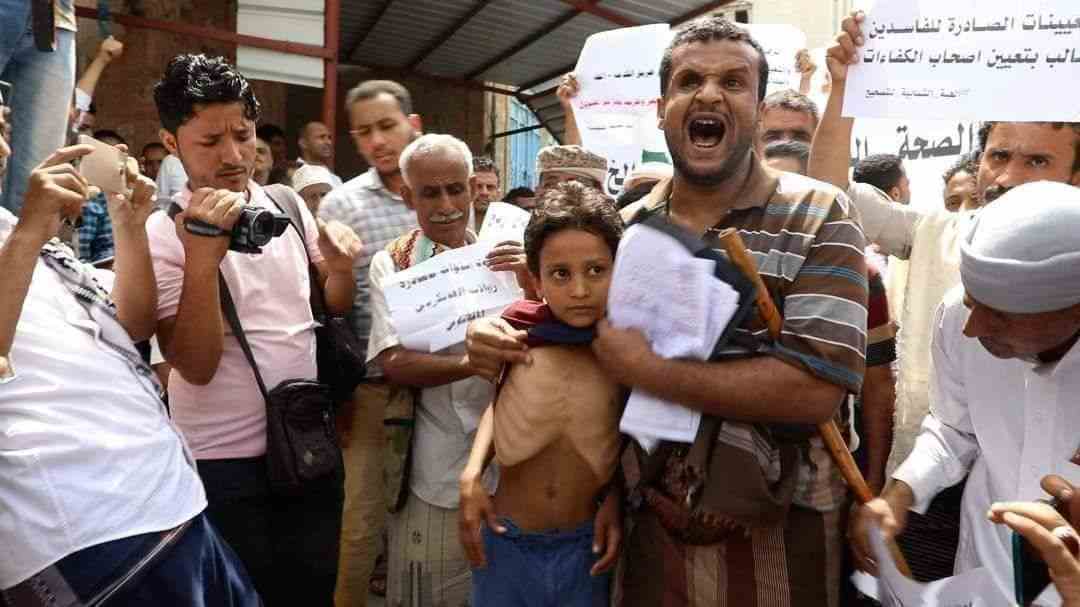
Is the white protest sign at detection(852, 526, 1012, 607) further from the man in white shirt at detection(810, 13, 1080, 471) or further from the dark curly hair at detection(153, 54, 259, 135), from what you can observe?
the dark curly hair at detection(153, 54, 259, 135)

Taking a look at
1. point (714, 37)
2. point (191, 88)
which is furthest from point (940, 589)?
point (191, 88)

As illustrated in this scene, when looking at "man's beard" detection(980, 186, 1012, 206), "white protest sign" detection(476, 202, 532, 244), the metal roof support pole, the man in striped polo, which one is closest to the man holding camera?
"white protest sign" detection(476, 202, 532, 244)

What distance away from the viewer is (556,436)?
2.12 metres

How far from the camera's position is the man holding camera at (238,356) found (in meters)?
2.42

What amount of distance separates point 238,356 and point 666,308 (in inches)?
48.7

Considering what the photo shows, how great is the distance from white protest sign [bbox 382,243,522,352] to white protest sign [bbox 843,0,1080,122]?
3.82ft

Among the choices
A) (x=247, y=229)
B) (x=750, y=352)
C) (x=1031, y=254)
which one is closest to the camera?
(x=1031, y=254)

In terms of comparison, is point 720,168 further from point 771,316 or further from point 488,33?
point 488,33

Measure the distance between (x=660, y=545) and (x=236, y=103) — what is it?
1.58m

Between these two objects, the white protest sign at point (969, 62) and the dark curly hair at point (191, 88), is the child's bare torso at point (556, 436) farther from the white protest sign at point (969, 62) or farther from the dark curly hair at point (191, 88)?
the white protest sign at point (969, 62)

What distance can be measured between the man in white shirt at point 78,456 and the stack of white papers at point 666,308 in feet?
3.15

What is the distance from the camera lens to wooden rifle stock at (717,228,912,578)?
1.77m

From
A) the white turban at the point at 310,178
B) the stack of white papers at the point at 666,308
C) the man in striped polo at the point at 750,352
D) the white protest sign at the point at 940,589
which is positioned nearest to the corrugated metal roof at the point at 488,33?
the white turban at the point at 310,178

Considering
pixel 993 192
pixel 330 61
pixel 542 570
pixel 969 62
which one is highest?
pixel 330 61
